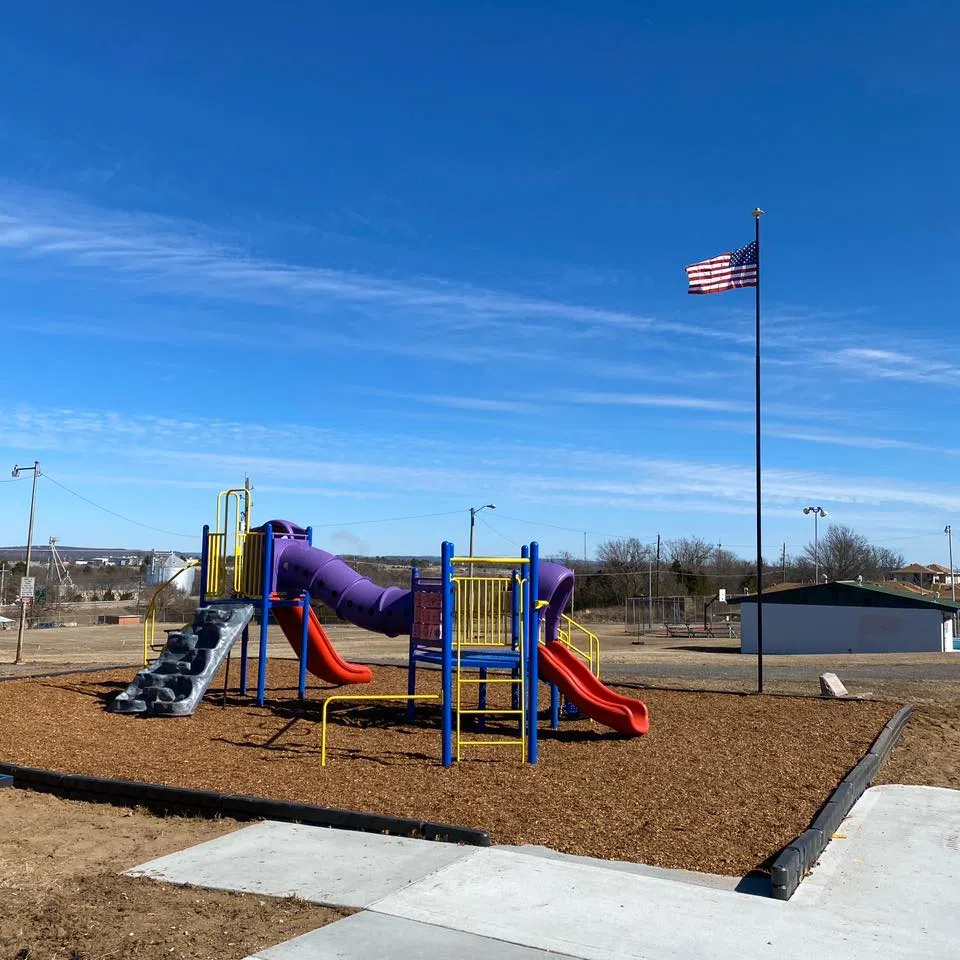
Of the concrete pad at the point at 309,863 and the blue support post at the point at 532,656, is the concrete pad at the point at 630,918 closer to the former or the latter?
the concrete pad at the point at 309,863

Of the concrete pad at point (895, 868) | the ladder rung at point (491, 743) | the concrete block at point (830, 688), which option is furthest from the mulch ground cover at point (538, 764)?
the concrete block at point (830, 688)

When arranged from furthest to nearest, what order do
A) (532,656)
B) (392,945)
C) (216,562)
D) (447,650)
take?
(216,562), (532,656), (447,650), (392,945)

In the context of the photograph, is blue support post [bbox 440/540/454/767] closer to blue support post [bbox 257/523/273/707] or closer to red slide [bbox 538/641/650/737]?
red slide [bbox 538/641/650/737]

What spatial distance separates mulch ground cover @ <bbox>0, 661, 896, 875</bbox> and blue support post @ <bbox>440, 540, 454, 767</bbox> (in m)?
0.31

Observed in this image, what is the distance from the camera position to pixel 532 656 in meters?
10.5

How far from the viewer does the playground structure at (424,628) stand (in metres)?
10.6

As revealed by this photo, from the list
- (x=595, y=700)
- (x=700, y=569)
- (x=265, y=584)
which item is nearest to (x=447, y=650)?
(x=595, y=700)

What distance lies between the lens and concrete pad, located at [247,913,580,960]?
481 centimetres

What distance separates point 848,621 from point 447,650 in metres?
36.7

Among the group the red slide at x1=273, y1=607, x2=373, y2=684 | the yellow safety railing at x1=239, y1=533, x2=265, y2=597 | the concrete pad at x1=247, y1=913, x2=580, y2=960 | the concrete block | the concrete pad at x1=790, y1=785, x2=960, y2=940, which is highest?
the yellow safety railing at x1=239, y1=533, x2=265, y2=597

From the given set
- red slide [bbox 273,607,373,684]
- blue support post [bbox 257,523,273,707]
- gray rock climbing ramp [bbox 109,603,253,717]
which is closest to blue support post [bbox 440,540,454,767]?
gray rock climbing ramp [bbox 109,603,253,717]

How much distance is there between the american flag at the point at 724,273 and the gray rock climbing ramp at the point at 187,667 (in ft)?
33.0

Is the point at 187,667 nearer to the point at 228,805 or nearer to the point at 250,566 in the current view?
the point at 250,566

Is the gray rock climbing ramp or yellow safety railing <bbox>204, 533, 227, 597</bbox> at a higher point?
yellow safety railing <bbox>204, 533, 227, 597</bbox>
